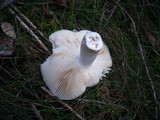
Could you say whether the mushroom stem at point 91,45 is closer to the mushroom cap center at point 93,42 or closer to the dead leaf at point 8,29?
the mushroom cap center at point 93,42

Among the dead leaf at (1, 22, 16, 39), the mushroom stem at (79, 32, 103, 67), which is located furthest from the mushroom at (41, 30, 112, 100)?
the dead leaf at (1, 22, 16, 39)

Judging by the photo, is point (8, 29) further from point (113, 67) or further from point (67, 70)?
point (113, 67)

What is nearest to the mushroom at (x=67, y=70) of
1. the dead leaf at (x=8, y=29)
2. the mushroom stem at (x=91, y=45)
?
the mushroom stem at (x=91, y=45)

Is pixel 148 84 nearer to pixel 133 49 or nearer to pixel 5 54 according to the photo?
pixel 133 49

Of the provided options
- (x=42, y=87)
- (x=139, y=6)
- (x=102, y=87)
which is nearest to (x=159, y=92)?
(x=102, y=87)

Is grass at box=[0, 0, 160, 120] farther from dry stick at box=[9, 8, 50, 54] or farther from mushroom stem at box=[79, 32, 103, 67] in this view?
mushroom stem at box=[79, 32, 103, 67]

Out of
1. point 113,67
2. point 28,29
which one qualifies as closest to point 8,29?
point 28,29
